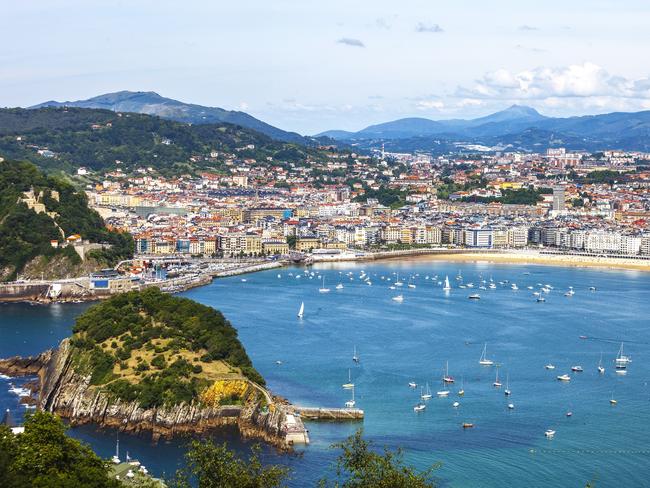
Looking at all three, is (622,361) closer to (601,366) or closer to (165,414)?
(601,366)

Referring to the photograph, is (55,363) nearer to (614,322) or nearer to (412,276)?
(614,322)

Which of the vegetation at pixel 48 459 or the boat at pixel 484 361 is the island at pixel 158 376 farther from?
the boat at pixel 484 361

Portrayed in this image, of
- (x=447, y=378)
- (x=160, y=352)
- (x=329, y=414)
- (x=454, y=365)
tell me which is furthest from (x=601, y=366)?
(x=160, y=352)

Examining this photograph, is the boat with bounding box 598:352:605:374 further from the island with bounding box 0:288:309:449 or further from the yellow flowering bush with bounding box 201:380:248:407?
the yellow flowering bush with bounding box 201:380:248:407

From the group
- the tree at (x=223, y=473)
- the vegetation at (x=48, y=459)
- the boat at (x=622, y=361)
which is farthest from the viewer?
the boat at (x=622, y=361)

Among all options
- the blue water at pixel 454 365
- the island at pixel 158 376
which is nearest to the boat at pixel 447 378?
the blue water at pixel 454 365

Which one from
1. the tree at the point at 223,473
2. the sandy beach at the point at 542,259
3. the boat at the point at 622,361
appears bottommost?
the sandy beach at the point at 542,259
